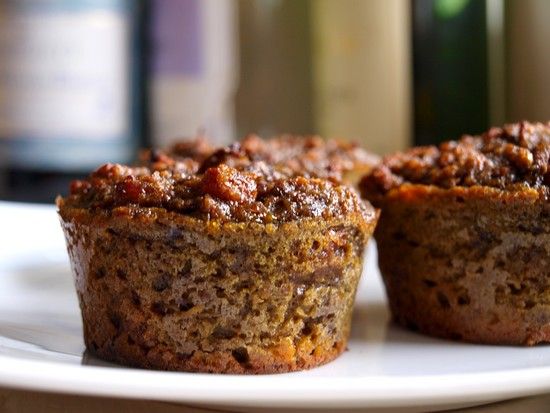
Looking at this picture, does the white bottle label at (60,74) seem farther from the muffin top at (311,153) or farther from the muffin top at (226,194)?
the muffin top at (226,194)

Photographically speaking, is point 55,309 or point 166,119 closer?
point 55,309

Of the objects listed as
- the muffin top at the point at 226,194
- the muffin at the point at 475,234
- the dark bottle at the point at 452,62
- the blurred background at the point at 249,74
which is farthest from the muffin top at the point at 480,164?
the dark bottle at the point at 452,62

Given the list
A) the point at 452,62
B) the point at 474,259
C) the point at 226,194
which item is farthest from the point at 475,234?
the point at 452,62

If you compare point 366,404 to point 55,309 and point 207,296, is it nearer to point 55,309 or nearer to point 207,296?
point 207,296

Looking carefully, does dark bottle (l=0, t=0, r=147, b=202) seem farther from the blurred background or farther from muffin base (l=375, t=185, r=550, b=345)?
muffin base (l=375, t=185, r=550, b=345)

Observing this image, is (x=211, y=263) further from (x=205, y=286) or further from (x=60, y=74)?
(x=60, y=74)

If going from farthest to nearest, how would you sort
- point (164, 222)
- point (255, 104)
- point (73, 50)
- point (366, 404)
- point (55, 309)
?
point (255, 104), point (73, 50), point (55, 309), point (164, 222), point (366, 404)

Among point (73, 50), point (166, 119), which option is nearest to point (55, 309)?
point (73, 50)
